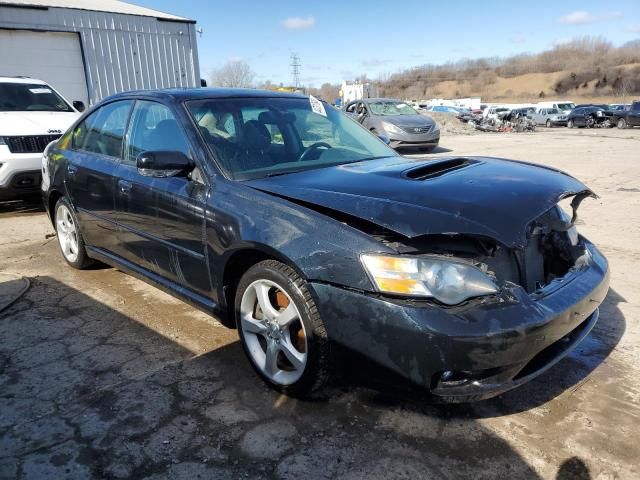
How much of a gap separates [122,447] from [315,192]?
4.80 feet

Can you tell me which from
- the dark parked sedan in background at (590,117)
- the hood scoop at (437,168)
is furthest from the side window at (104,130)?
the dark parked sedan in background at (590,117)

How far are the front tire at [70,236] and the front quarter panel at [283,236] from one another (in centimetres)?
220

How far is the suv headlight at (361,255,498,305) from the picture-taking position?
208cm

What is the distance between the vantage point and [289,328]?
100 inches

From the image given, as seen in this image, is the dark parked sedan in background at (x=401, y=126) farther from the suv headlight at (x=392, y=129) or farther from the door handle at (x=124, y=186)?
the door handle at (x=124, y=186)

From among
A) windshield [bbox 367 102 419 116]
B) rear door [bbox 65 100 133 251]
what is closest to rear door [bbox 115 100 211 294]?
rear door [bbox 65 100 133 251]

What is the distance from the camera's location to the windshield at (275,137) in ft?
9.89

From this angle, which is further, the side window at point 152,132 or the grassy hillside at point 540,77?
the grassy hillside at point 540,77

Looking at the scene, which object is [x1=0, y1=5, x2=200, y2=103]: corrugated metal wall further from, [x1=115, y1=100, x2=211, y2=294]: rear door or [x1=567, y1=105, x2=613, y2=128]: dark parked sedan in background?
[x1=567, y1=105, x2=613, y2=128]: dark parked sedan in background

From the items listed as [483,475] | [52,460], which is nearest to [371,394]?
[483,475]

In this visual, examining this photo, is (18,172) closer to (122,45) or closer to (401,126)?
(401,126)

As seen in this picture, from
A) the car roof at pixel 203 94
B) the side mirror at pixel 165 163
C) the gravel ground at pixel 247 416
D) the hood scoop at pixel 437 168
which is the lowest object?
the gravel ground at pixel 247 416

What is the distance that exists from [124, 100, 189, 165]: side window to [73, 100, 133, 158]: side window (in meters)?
0.15

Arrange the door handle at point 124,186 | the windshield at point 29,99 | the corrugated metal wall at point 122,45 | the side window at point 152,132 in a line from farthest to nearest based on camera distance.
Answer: the corrugated metal wall at point 122,45 → the windshield at point 29,99 → the door handle at point 124,186 → the side window at point 152,132
